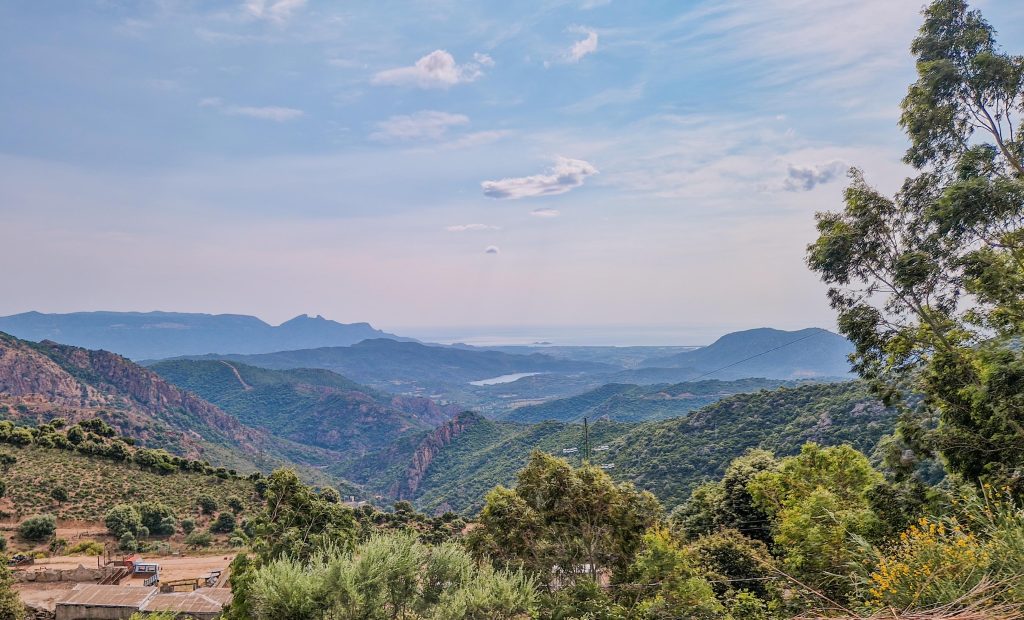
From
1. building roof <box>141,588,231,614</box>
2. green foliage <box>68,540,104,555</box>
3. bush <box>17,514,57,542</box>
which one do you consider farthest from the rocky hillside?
building roof <box>141,588,231,614</box>

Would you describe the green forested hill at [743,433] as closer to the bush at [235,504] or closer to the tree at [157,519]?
the bush at [235,504]

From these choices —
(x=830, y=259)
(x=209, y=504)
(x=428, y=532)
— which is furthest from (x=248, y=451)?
(x=830, y=259)

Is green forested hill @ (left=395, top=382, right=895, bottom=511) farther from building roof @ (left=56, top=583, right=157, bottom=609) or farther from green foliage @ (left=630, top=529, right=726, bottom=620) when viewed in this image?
building roof @ (left=56, top=583, right=157, bottom=609)

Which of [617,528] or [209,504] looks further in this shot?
[209,504]

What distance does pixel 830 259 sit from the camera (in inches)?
504

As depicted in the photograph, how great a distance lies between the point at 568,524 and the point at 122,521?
2952 centimetres

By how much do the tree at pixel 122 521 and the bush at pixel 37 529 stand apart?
2.78 meters

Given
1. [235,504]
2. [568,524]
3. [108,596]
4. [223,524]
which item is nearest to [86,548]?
[223,524]

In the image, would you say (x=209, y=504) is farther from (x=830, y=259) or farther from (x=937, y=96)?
(x=937, y=96)

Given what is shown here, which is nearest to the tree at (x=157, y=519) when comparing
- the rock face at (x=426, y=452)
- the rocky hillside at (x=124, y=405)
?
the rocky hillside at (x=124, y=405)

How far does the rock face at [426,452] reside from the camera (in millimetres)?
107500

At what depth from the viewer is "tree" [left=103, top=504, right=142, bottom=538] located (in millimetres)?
29344

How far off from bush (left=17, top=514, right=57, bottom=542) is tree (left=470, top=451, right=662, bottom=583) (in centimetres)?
2678

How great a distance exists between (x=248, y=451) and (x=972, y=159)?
420 feet
